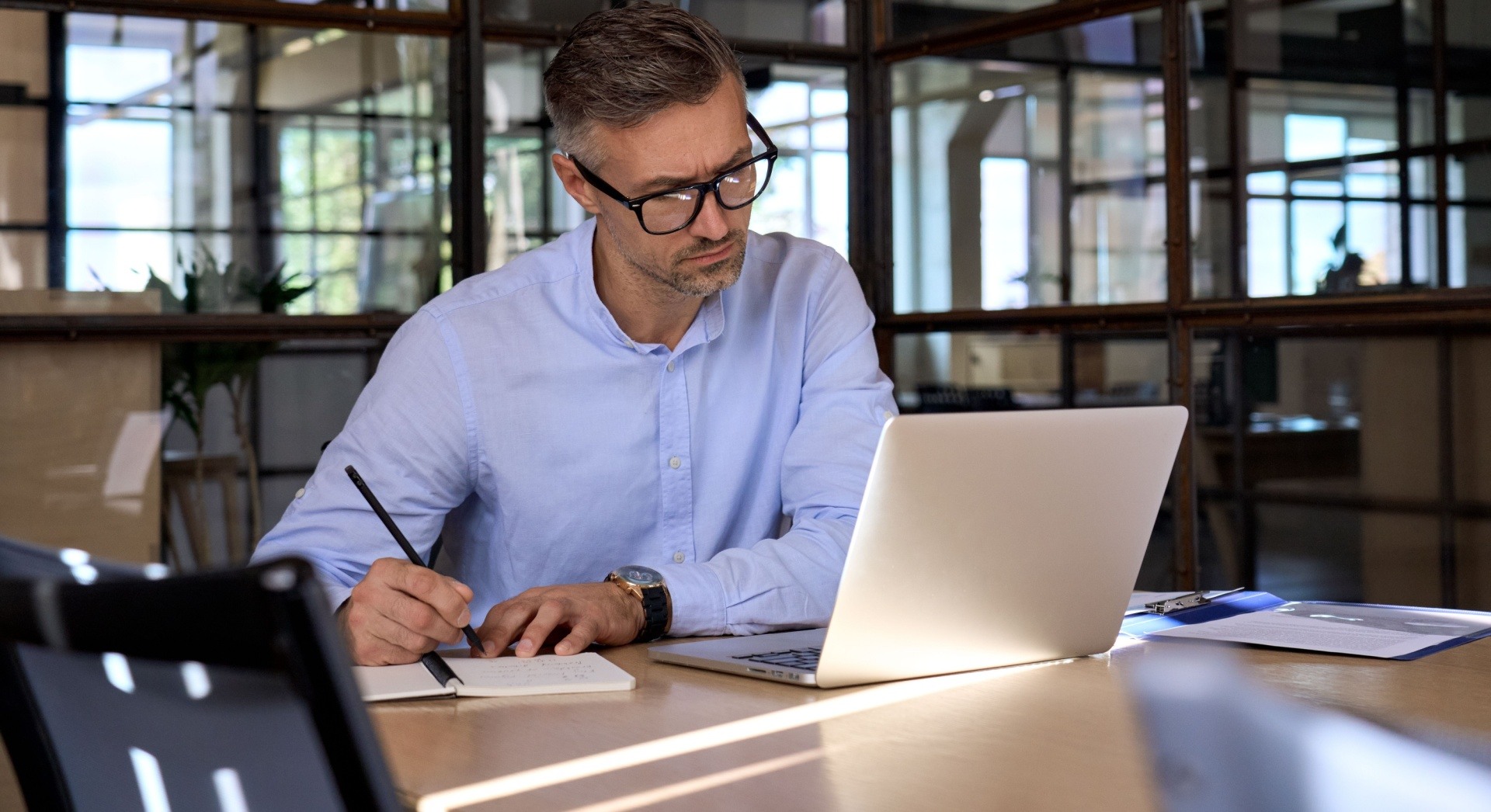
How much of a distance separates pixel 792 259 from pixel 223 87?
1.58 meters

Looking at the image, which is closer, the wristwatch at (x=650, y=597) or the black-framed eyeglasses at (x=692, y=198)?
the wristwatch at (x=650, y=597)

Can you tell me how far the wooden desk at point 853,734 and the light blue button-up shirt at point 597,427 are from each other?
17.9 inches

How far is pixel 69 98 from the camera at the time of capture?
9.26 ft

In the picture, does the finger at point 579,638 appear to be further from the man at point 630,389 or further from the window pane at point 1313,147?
the window pane at point 1313,147

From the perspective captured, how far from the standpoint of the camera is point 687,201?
5.57ft

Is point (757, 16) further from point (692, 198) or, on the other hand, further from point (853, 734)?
point (853, 734)

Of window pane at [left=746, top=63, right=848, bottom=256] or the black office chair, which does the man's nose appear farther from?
window pane at [left=746, top=63, right=848, bottom=256]

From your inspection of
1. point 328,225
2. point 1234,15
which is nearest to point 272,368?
point 328,225

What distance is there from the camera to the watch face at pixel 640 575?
1442mm

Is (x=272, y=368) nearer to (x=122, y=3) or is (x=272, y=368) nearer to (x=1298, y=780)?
(x=122, y=3)

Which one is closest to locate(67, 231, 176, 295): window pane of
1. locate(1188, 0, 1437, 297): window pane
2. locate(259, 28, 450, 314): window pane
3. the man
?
locate(259, 28, 450, 314): window pane

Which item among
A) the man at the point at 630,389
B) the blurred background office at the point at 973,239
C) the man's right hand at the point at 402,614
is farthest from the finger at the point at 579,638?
the blurred background office at the point at 973,239

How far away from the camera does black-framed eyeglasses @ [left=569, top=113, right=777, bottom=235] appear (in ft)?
5.53

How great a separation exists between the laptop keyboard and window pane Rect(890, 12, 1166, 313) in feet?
6.20
